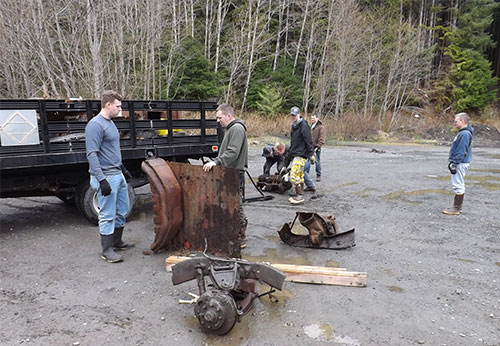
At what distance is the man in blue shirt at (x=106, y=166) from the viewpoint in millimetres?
4086

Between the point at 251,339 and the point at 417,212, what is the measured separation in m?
4.91

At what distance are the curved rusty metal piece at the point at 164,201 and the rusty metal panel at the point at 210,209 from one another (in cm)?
9

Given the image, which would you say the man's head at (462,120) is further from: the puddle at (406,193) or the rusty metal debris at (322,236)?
the rusty metal debris at (322,236)

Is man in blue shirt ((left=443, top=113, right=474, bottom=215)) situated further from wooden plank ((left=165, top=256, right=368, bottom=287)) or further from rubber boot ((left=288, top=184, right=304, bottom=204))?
wooden plank ((left=165, top=256, right=368, bottom=287))

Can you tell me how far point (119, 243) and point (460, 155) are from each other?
5.81 metres

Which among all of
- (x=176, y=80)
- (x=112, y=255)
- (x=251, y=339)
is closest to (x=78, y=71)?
(x=176, y=80)

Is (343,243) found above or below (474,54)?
below

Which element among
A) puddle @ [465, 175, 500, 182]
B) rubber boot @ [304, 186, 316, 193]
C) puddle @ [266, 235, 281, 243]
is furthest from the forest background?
puddle @ [465, 175, 500, 182]

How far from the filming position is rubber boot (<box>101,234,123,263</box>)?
14.4ft

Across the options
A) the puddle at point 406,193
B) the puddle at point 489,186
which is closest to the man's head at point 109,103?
the puddle at point 406,193

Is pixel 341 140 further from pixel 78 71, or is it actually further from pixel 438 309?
pixel 438 309

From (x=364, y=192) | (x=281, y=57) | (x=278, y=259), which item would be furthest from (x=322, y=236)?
(x=281, y=57)

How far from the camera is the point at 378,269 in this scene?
4309mm

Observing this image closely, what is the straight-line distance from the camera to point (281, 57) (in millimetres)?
29109
